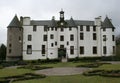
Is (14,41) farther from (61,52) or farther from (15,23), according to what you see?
(61,52)

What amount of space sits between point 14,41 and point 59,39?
41.4ft

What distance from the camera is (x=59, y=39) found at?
245 feet

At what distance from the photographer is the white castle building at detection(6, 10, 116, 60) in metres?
74.3

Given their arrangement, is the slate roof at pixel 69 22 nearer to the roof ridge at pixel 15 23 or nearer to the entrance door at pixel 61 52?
the roof ridge at pixel 15 23

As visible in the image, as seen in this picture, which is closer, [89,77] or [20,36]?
[89,77]

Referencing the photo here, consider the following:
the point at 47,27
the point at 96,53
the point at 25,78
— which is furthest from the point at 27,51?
the point at 25,78

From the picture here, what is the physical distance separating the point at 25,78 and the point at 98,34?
43833mm

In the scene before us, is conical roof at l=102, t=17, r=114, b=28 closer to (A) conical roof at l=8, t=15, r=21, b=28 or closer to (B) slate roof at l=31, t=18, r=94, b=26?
(B) slate roof at l=31, t=18, r=94, b=26

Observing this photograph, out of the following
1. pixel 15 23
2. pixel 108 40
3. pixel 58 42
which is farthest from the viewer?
pixel 15 23

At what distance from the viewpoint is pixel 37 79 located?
34.9m

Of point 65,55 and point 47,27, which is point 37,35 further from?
point 65,55

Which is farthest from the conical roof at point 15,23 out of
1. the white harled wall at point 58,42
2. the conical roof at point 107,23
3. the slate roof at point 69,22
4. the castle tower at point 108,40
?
the conical roof at point 107,23

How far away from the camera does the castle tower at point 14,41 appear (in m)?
74.5

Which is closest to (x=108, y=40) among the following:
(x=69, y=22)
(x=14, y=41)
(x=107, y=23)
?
(x=107, y=23)
